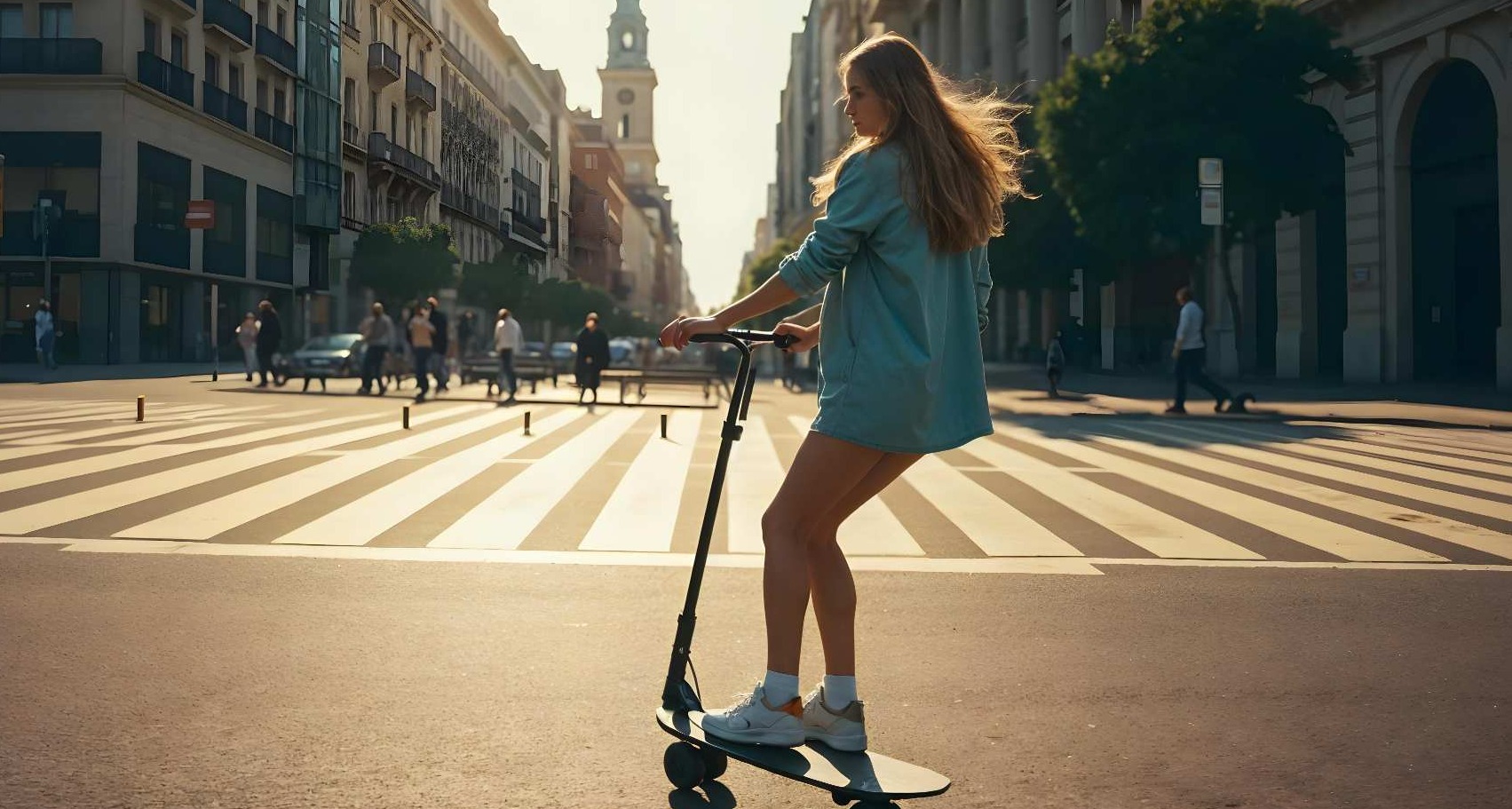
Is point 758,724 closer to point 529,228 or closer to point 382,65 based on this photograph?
point 382,65

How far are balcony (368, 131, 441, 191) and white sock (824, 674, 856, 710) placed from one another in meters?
39.8

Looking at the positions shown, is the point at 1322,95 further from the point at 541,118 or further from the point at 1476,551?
the point at 541,118

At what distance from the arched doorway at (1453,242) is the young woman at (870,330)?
27747 mm

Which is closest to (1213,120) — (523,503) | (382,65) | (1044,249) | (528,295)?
(1044,249)

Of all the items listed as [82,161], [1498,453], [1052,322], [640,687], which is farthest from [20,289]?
[640,687]

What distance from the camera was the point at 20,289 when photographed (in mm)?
36750

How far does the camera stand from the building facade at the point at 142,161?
3616cm

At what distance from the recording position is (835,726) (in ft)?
11.4

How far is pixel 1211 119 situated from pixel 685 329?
2736cm

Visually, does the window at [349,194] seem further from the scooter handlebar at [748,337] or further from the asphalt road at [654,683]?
the scooter handlebar at [748,337]

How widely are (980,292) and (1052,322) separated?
45.5 metres

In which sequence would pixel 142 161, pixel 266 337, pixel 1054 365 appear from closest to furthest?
pixel 266 337
pixel 1054 365
pixel 142 161

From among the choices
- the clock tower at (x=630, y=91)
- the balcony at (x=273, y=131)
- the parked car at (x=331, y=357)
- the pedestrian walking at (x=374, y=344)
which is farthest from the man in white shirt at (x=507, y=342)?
the clock tower at (x=630, y=91)

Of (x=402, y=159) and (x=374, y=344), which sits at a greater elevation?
(x=402, y=159)
